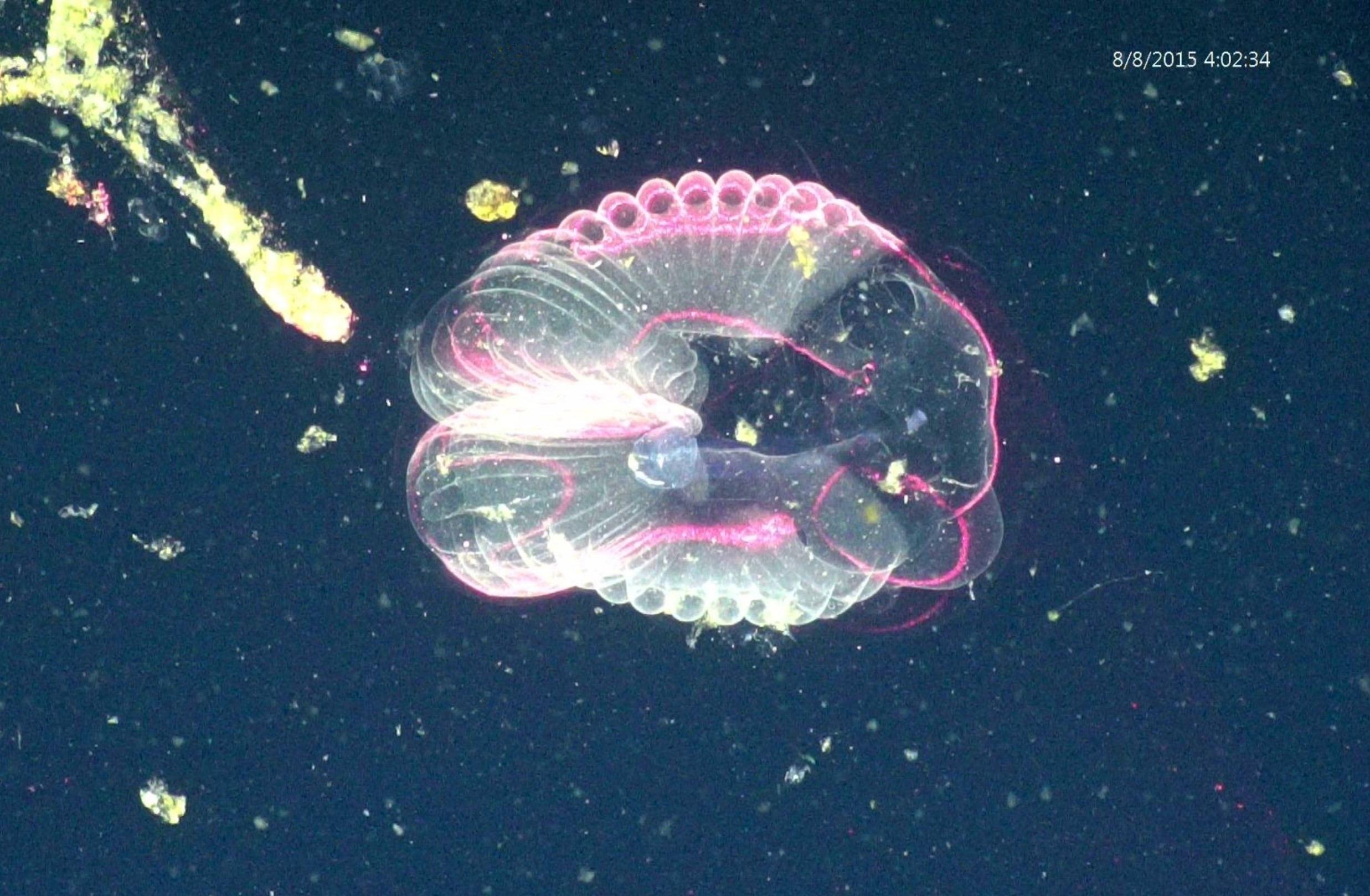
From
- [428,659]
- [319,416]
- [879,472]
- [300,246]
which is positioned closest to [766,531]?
[879,472]

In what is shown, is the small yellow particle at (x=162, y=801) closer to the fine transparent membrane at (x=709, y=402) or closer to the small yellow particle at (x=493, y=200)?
the fine transparent membrane at (x=709, y=402)

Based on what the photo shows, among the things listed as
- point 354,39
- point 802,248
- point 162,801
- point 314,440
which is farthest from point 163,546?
point 802,248

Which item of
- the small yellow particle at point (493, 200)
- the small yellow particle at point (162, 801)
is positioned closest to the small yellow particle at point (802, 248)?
the small yellow particle at point (493, 200)

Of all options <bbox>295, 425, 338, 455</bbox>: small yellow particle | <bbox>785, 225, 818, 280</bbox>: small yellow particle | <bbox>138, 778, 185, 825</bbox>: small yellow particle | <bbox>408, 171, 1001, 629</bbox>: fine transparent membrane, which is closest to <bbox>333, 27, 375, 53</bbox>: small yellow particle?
<bbox>408, 171, 1001, 629</bbox>: fine transparent membrane

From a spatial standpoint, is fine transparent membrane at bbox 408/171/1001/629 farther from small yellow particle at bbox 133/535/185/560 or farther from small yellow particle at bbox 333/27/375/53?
small yellow particle at bbox 133/535/185/560

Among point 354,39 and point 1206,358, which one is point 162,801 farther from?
point 1206,358
